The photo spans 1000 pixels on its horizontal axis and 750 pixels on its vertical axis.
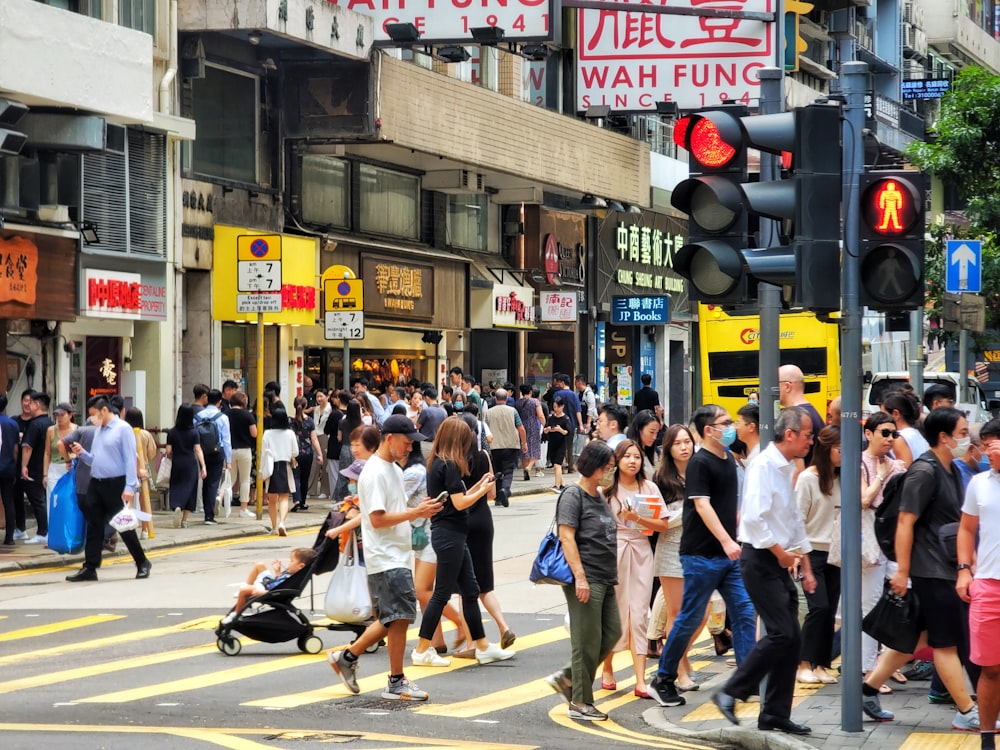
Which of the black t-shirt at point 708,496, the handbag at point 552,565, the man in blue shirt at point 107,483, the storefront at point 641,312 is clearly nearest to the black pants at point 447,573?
the handbag at point 552,565

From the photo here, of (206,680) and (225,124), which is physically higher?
(225,124)

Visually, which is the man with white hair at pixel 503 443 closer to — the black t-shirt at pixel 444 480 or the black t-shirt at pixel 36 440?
the black t-shirt at pixel 36 440

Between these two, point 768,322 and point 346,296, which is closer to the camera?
point 768,322

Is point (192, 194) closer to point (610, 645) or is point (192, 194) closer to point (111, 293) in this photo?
point (111, 293)

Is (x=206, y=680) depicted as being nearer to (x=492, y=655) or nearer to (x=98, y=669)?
(x=98, y=669)

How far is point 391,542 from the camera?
10617mm

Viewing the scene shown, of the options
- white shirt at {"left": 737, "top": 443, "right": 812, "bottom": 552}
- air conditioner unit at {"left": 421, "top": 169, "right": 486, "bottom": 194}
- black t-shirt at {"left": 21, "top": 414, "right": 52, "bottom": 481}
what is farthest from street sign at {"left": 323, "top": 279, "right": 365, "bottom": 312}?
white shirt at {"left": 737, "top": 443, "right": 812, "bottom": 552}

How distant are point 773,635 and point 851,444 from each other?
1056 mm

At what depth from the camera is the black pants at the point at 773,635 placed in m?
9.25

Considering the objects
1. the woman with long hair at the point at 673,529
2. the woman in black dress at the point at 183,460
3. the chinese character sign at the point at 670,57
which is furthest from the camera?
the chinese character sign at the point at 670,57

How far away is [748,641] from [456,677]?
2141mm

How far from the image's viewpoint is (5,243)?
73.8 ft

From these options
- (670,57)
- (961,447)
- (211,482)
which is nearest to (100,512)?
Result: (211,482)

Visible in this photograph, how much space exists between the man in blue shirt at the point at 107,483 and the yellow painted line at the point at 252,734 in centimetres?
759
